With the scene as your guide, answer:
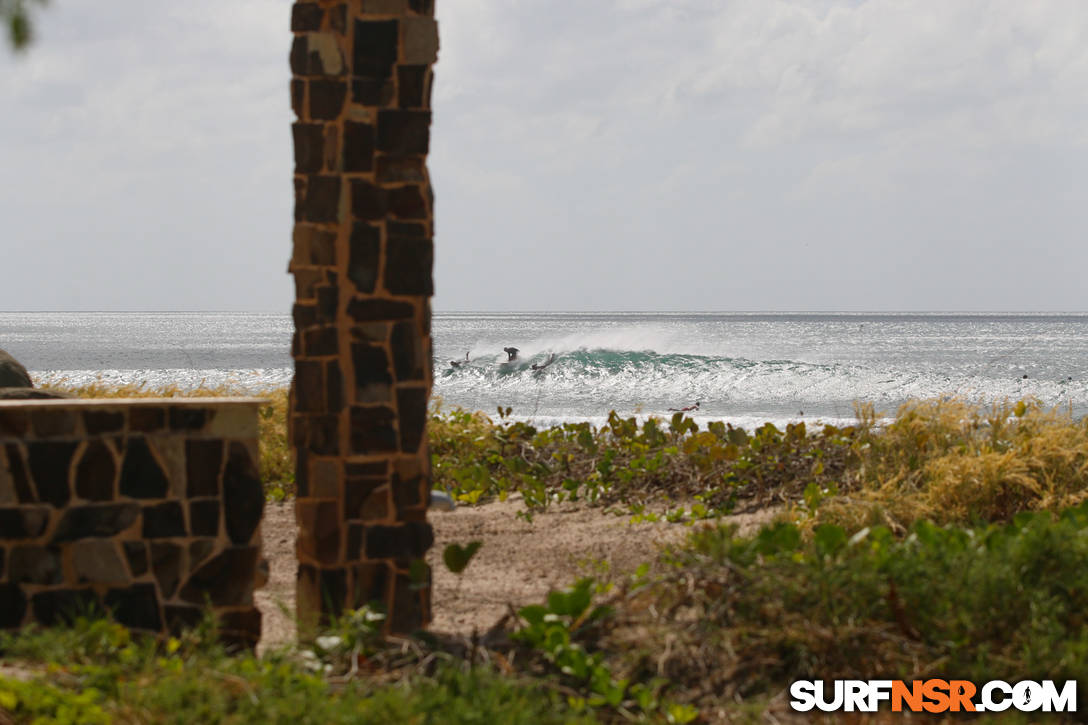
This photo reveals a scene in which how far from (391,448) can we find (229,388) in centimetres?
807

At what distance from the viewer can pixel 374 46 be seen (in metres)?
4.73

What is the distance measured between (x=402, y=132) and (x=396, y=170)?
0.59 feet

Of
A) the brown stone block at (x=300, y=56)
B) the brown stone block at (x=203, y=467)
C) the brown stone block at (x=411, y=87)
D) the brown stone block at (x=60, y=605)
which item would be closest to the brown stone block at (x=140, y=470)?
the brown stone block at (x=203, y=467)

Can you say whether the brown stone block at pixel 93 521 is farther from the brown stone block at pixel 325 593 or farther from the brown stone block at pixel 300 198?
the brown stone block at pixel 300 198

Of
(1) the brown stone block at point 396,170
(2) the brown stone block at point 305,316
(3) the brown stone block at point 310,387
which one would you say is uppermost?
(1) the brown stone block at point 396,170

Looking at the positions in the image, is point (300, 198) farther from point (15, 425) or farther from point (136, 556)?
point (136, 556)

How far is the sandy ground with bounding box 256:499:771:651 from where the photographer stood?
582 cm

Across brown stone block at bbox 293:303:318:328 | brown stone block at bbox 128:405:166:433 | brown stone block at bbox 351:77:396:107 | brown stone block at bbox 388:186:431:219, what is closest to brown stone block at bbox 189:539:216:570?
brown stone block at bbox 128:405:166:433

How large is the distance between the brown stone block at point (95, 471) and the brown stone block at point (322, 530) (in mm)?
852

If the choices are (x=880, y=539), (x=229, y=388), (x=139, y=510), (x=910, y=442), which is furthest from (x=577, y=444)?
(x=139, y=510)

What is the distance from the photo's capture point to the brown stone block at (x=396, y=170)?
478 centimetres

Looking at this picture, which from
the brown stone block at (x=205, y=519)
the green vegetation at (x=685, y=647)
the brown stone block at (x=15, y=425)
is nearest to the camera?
the green vegetation at (x=685, y=647)

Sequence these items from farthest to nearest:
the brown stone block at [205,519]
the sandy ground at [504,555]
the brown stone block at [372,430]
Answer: the sandy ground at [504,555] → the brown stone block at [372,430] → the brown stone block at [205,519]

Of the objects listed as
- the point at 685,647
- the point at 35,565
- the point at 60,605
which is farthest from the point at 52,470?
the point at 685,647
